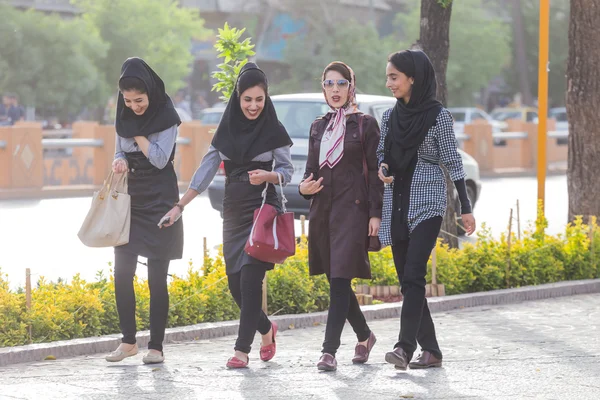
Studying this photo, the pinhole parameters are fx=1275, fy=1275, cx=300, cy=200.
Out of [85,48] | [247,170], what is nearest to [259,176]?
[247,170]

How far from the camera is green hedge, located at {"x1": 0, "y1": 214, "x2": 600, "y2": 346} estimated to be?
25.4 feet

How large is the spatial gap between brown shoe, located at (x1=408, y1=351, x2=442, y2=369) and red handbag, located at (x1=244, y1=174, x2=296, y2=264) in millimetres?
896

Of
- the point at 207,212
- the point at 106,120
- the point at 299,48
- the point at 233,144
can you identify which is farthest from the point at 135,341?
the point at 299,48

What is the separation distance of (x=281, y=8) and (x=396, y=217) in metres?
46.4

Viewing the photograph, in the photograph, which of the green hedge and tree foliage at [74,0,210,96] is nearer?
the green hedge

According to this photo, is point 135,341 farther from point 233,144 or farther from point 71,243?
point 71,243

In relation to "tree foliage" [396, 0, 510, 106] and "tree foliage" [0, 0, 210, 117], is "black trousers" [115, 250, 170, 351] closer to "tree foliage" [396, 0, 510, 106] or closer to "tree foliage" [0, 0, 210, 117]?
"tree foliage" [0, 0, 210, 117]

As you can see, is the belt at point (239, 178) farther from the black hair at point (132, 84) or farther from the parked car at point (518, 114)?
the parked car at point (518, 114)

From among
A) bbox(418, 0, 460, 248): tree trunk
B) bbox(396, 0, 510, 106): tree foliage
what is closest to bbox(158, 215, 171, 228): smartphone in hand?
bbox(418, 0, 460, 248): tree trunk

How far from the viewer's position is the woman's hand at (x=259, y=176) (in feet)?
22.2

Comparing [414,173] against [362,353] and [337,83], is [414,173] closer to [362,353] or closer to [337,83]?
[337,83]

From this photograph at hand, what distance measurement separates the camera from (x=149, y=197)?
7043 millimetres

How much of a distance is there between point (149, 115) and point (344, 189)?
1152mm

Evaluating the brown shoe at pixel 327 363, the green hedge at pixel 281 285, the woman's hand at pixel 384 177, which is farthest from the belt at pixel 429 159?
the green hedge at pixel 281 285
